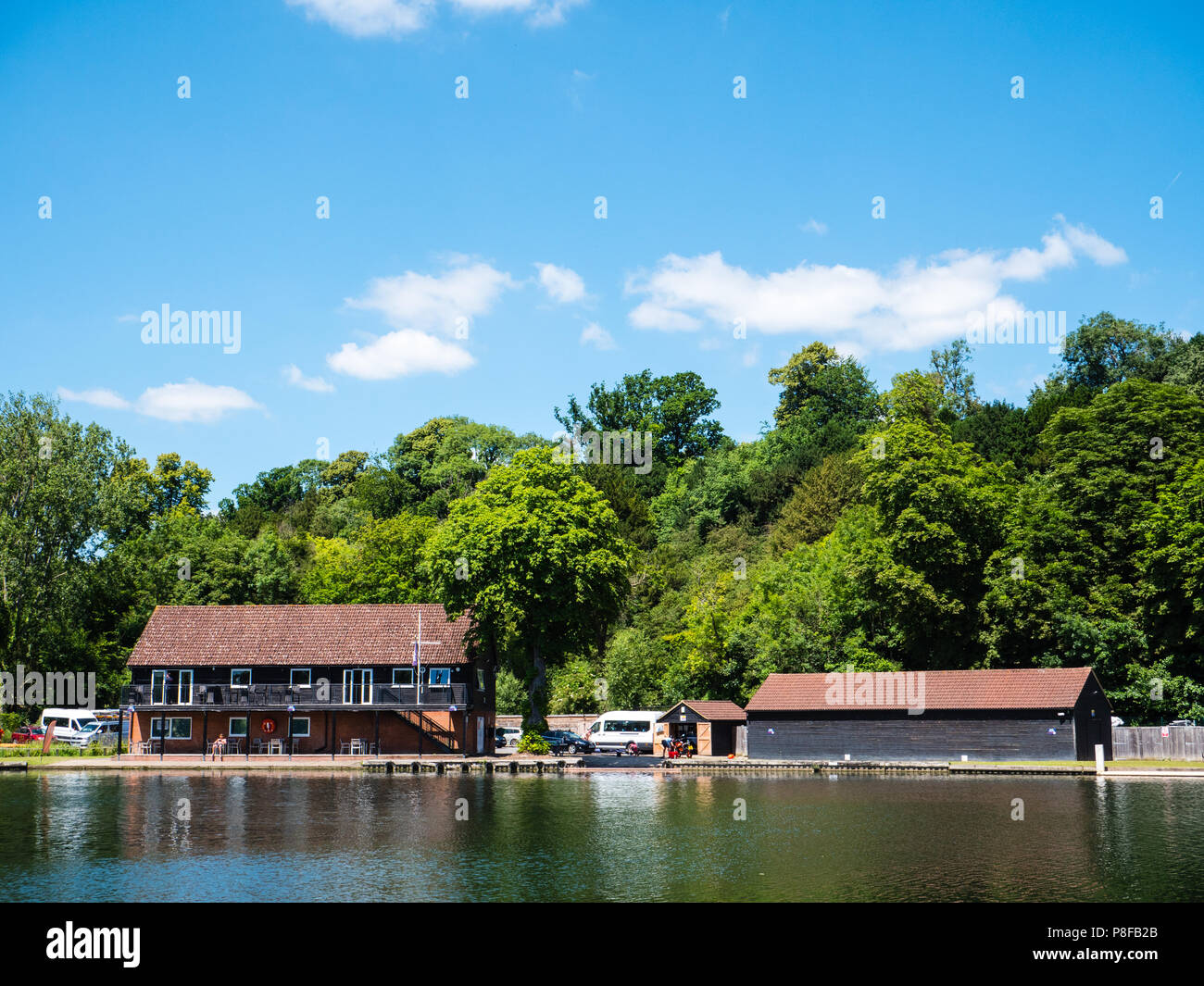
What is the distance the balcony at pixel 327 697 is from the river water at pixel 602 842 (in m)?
13.6

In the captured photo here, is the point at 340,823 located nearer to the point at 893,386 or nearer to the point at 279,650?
the point at 279,650

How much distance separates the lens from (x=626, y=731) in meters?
72.1

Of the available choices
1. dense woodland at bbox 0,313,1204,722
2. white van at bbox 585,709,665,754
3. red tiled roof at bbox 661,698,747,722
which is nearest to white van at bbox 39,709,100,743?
dense woodland at bbox 0,313,1204,722

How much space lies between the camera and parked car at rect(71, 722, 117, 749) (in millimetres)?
67375

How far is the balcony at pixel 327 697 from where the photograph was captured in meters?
63.4

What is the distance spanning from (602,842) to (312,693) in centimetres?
3647

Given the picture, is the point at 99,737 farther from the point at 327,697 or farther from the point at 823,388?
the point at 823,388

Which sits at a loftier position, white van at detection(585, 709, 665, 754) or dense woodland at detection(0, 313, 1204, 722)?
dense woodland at detection(0, 313, 1204, 722)

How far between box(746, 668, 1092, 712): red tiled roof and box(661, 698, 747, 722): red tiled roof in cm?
298

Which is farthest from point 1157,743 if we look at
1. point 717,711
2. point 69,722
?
point 69,722

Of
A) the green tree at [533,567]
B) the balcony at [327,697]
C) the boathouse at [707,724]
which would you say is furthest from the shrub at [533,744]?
the boathouse at [707,724]

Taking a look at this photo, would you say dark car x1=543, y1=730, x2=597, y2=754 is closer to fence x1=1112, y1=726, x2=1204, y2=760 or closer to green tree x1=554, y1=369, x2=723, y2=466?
fence x1=1112, y1=726, x2=1204, y2=760

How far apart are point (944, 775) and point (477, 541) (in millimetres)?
27515

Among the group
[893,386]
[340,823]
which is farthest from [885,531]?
[340,823]
